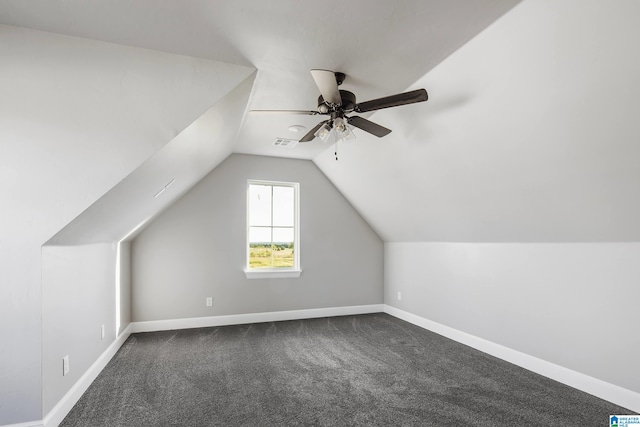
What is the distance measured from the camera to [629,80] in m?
1.73

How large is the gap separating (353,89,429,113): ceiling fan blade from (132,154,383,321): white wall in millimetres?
2894

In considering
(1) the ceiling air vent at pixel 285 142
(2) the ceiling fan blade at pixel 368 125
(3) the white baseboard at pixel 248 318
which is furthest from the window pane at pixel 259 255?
(2) the ceiling fan blade at pixel 368 125

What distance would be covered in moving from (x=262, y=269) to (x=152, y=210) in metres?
1.82

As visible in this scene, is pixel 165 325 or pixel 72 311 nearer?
pixel 72 311

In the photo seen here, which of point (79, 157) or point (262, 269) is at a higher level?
point (79, 157)

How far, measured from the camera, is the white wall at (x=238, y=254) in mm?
4449

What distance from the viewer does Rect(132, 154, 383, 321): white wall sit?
4449 millimetres

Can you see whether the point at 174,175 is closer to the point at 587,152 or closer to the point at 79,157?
the point at 79,157

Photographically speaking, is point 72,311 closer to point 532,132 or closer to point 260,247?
point 260,247

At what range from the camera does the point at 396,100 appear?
2.20 m

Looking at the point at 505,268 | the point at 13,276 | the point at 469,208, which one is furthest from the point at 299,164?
the point at 13,276

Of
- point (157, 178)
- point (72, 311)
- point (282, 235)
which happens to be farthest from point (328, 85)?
point (282, 235)

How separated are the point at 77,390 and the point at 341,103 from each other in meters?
2.84

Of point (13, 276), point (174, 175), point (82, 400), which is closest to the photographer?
point (13, 276)
